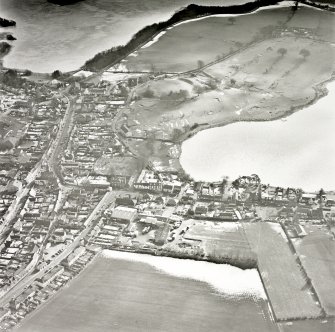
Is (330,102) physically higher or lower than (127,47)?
lower

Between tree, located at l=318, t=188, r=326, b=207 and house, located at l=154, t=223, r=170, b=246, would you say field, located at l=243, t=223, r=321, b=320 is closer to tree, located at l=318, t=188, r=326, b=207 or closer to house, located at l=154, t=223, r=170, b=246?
tree, located at l=318, t=188, r=326, b=207

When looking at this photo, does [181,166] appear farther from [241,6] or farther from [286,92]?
[241,6]

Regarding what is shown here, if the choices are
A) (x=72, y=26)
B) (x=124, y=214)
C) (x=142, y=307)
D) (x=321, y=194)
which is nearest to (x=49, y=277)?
(x=142, y=307)

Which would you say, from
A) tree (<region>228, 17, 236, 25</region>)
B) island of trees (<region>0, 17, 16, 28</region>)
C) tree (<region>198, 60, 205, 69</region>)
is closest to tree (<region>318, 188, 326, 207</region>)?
tree (<region>198, 60, 205, 69</region>)

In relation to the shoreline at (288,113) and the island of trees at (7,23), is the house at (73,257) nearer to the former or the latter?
the shoreline at (288,113)

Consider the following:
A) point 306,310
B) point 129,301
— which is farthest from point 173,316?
point 306,310

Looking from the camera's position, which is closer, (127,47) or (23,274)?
(23,274)
